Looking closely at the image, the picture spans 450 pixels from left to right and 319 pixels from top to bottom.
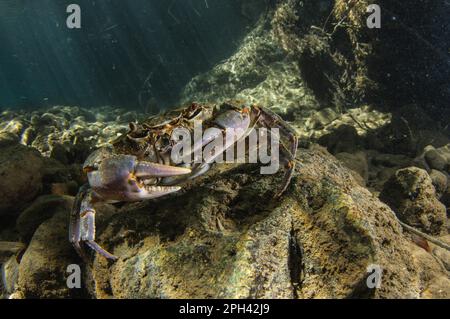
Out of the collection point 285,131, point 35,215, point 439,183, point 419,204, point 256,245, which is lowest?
point 439,183

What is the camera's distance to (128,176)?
9.11ft

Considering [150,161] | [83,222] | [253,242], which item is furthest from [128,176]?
[253,242]

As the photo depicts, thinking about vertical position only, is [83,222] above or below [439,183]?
above

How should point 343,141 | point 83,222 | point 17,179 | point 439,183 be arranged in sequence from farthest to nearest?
point 343,141 → point 439,183 → point 17,179 → point 83,222

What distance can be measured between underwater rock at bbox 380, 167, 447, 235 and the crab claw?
3276 millimetres

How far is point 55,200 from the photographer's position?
14.5 ft

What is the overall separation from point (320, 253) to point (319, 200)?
48cm

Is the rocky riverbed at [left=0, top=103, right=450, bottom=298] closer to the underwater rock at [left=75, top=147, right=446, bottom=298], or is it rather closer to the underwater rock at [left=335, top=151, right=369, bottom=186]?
the underwater rock at [left=75, top=147, right=446, bottom=298]

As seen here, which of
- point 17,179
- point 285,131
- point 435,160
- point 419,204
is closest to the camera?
point 285,131

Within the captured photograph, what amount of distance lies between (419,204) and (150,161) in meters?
3.72

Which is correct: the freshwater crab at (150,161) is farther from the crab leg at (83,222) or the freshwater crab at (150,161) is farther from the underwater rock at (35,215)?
the underwater rock at (35,215)

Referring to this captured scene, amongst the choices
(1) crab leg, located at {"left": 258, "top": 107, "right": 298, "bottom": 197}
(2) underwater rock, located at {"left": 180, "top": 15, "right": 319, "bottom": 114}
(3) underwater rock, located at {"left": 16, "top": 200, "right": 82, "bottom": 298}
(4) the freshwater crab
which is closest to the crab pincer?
(4) the freshwater crab

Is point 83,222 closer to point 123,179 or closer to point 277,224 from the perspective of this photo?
point 123,179

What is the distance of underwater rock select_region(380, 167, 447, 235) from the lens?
167 inches
